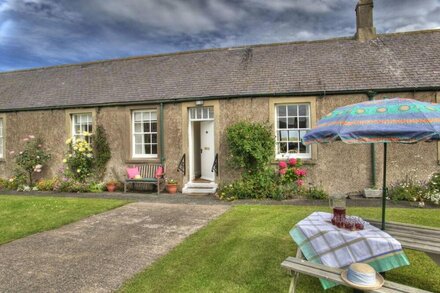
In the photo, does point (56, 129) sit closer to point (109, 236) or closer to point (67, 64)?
point (67, 64)

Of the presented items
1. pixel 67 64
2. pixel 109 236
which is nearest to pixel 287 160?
pixel 109 236

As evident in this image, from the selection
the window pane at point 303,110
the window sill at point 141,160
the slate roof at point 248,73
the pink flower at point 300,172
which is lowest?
the pink flower at point 300,172

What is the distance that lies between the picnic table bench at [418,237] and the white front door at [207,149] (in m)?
8.01

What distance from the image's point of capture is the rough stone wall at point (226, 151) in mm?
9383

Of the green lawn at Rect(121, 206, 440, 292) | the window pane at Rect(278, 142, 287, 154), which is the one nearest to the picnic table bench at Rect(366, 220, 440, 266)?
the green lawn at Rect(121, 206, 440, 292)

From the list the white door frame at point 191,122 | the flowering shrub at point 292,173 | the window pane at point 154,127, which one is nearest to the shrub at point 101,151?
the window pane at point 154,127

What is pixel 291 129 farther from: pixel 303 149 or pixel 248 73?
pixel 248 73

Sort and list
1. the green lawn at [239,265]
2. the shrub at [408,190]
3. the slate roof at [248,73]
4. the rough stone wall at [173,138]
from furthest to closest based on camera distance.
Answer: the rough stone wall at [173,138] → the slate roof at [248,73] → the shrub at [408,190] → the green lawn at [239,265]

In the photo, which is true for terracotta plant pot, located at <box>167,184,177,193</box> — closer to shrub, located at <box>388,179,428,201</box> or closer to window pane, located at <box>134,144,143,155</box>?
window pane, located at <box>134,144,143,155</box>

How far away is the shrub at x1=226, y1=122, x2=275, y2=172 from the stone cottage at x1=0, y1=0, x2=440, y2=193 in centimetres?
45

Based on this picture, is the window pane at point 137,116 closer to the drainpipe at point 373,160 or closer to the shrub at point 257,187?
the shrub at point 257,187

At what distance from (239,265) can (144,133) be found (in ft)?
28.5

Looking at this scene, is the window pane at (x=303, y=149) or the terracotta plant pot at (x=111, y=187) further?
the terracotta plant pot at (x=111, y=187)

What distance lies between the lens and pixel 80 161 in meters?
12.0
